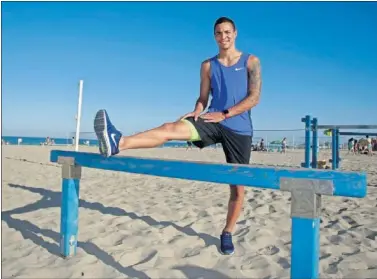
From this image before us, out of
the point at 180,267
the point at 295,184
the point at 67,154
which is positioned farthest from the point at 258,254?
the point at 67,154

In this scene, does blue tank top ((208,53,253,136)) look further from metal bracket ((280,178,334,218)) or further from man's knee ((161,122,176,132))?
metal bracket ((280,178,334,218))

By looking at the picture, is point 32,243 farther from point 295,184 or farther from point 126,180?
point 126,180

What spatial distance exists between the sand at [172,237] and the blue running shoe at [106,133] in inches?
34.7

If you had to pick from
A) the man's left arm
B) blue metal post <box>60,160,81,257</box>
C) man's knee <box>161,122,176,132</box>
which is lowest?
blue metal post <box>60,160,81,257</box>

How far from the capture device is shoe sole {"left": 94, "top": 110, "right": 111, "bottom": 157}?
2.11 m

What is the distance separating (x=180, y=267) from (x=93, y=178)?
5183 mm

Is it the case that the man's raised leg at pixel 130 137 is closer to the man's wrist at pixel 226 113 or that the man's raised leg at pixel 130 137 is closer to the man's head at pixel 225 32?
the man's wrist at pixel 226 113

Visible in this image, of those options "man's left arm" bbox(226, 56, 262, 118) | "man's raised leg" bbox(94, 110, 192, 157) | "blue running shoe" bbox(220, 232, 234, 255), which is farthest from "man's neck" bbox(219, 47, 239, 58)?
"blue running shoe" bbox(220, 232, 234, 255)

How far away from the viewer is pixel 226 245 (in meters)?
2.78

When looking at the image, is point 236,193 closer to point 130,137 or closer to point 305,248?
point 130,137

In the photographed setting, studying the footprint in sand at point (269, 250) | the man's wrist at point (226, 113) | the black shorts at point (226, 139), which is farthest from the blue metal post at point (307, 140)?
the man's wrist at point (226, 113)

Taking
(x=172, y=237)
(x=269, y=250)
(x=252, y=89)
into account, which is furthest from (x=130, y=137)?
(x=269, y=250)

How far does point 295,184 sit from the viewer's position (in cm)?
154

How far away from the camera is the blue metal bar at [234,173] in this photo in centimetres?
140
